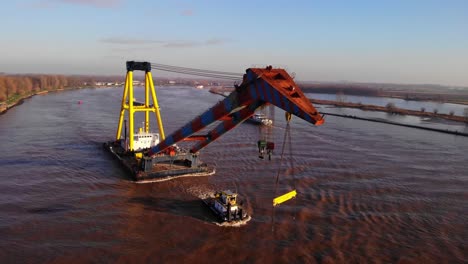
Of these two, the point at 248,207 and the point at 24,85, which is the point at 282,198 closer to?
the point at 248,207

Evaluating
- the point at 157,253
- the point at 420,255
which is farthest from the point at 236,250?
the point at 420,255

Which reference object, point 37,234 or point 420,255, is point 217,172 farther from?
point 420,255

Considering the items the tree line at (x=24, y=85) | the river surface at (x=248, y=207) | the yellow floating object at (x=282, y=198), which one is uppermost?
the tree line at (x=24, y=85)

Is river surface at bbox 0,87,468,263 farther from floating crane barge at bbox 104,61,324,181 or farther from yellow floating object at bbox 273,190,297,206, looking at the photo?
yellow floating object at bbox 273,190,297,206

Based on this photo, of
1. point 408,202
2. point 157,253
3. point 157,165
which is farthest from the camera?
point 157,165

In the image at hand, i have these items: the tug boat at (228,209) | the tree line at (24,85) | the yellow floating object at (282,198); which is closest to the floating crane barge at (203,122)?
the yellow floating object at (282,198)

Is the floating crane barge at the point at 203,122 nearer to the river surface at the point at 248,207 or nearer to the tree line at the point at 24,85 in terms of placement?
the river surface at the point at 248,207
